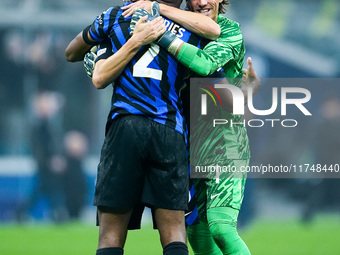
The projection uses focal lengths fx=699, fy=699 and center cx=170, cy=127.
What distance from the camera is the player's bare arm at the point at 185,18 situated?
375 cm

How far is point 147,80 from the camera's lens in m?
3.64

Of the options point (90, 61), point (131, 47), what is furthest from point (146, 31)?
point (90, 61)

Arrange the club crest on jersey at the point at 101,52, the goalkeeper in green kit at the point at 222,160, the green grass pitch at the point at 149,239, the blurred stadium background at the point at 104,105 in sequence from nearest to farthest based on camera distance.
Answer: the club crest on jersey at the point at 101,52
the goalkeeper in green kit at the point at 222,160
the green grass pitch at the point at 149,239
the blurred stadium background at the point at 104,105

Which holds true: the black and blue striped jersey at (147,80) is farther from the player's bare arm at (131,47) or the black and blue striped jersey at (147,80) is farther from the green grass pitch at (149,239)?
the green grass pitch at (149,239)

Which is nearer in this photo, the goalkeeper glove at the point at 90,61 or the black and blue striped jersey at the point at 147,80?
the black and blue striped jersey at the point at 147,80

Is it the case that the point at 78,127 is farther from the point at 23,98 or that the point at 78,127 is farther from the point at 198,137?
the point at 198,137

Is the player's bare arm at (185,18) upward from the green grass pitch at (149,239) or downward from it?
upward

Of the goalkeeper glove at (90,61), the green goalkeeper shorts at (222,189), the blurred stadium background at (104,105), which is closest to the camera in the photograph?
the goalkeeper glove at (90,61)

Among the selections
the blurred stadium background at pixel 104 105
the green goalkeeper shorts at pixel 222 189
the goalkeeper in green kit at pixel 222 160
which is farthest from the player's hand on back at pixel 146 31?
the blurred stadium background at pixel 104 105

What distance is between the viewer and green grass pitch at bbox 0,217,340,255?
7973 millimetres

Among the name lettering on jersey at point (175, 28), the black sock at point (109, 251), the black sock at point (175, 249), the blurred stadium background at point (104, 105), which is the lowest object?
the black sock at point (109, 251)

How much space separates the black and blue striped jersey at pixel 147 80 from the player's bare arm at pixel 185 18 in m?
0.04

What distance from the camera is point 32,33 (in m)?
10.9

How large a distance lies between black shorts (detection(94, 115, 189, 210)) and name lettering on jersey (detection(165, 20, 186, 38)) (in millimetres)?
511
